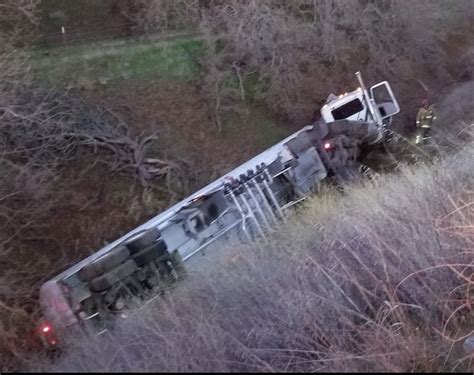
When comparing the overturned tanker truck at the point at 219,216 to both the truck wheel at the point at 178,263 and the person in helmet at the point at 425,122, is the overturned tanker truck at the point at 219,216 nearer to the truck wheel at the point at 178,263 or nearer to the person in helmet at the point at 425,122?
the truck wheel at the point at 178,263

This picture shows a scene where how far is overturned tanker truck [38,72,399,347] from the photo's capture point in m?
9.38

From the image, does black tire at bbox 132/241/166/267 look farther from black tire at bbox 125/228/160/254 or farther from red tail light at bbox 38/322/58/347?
red tail light at bbox 38/322/58/347

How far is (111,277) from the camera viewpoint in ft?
30.6

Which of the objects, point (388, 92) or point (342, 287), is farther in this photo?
point (388, 92)

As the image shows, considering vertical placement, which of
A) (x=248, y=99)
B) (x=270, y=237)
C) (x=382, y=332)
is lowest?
(x=382, y=332)

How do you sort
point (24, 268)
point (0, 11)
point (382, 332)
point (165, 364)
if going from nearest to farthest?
point (165, 364)
point (382, 332)
point (24, 268)
point (0, 11)

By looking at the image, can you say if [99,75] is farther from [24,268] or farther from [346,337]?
[346,337]

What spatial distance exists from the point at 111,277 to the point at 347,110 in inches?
245

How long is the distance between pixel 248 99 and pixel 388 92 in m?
2.96

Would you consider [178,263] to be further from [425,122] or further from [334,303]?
[425,122]

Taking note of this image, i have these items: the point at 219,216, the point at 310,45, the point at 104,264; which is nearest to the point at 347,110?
the point at 310,45

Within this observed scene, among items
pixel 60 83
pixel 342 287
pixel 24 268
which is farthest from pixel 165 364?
pixel 60 83

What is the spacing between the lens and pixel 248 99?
13.6m

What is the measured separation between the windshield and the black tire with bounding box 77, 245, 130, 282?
5557 mm
